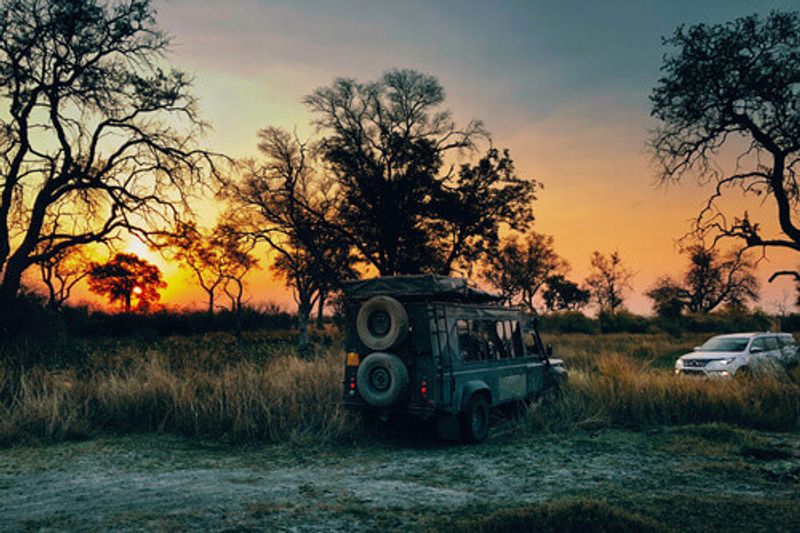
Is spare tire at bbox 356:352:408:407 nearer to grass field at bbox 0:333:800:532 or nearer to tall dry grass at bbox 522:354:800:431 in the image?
grass field at bbox 0:333:800:532

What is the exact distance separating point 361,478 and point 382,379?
206 cm

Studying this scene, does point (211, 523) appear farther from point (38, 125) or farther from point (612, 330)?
point (612, 330)

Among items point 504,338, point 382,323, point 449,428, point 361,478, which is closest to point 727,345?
point 504,338

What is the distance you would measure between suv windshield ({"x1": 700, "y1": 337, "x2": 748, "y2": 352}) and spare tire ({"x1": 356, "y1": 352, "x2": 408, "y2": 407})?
13.9 m

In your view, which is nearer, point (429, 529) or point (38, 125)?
point (429, 529)

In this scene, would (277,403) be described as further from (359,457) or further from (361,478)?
(361,478)

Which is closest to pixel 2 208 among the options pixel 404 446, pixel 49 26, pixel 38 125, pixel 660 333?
pixel 38 125

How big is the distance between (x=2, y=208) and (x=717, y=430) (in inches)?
847

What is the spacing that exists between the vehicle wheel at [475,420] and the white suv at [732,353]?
987cm

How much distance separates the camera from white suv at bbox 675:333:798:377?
18016 millimetres

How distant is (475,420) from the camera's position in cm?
979

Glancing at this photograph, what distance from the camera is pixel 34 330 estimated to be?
19562 millimetres

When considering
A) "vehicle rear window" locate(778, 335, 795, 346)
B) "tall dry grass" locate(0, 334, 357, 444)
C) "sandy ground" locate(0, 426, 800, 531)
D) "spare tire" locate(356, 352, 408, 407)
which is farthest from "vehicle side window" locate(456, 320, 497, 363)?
"vehicle rear window" locate(778, 335, 795, 346)

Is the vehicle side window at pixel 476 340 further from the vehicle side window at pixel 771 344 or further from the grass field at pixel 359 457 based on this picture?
the vehicle side window at pixel 771 344
